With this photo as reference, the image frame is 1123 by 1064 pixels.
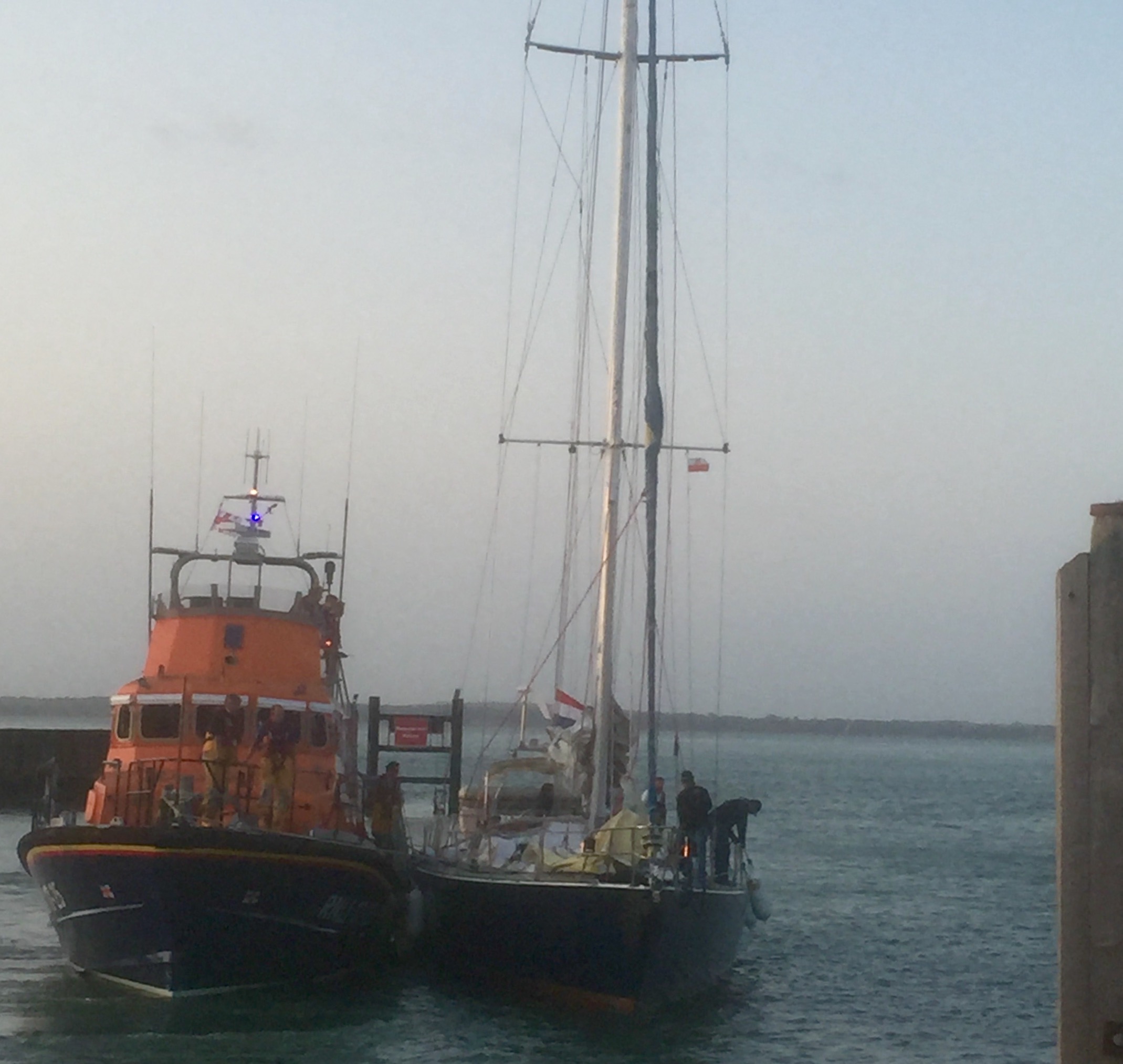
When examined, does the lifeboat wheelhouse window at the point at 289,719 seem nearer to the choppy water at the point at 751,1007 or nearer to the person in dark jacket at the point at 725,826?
the choppy water at the point at 751,1007

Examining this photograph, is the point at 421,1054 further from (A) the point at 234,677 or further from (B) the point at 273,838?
(A) the point at 234,677

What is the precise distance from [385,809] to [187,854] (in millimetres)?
4697

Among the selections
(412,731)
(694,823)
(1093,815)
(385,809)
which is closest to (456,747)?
(412,731)

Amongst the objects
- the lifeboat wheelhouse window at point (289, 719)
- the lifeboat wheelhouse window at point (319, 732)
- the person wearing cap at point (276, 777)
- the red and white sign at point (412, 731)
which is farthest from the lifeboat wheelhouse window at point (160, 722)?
the red and white sign at point (412, 731)

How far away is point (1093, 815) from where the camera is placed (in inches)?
174

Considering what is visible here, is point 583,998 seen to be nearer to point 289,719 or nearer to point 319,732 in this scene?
point 319,732

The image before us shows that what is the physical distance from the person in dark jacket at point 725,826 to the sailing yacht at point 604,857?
371 mm

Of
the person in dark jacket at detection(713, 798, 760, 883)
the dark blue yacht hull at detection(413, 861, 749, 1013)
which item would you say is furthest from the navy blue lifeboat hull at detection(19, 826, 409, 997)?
A: the person in dark jacket at detection(713, 798, 760, 883)

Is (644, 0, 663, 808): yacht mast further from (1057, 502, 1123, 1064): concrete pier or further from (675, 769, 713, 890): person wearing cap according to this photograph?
(1057, 502, 1123, 1064): concrete pier

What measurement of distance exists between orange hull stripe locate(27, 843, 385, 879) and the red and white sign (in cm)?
809

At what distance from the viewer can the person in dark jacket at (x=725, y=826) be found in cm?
2055

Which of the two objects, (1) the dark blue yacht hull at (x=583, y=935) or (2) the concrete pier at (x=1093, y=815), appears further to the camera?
(1) the dark blue yacht hull at (x=583, y=935)

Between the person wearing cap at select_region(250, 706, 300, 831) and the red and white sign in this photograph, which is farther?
the red and white sign

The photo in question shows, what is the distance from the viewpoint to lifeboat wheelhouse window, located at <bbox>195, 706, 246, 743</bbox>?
66.0 ft
